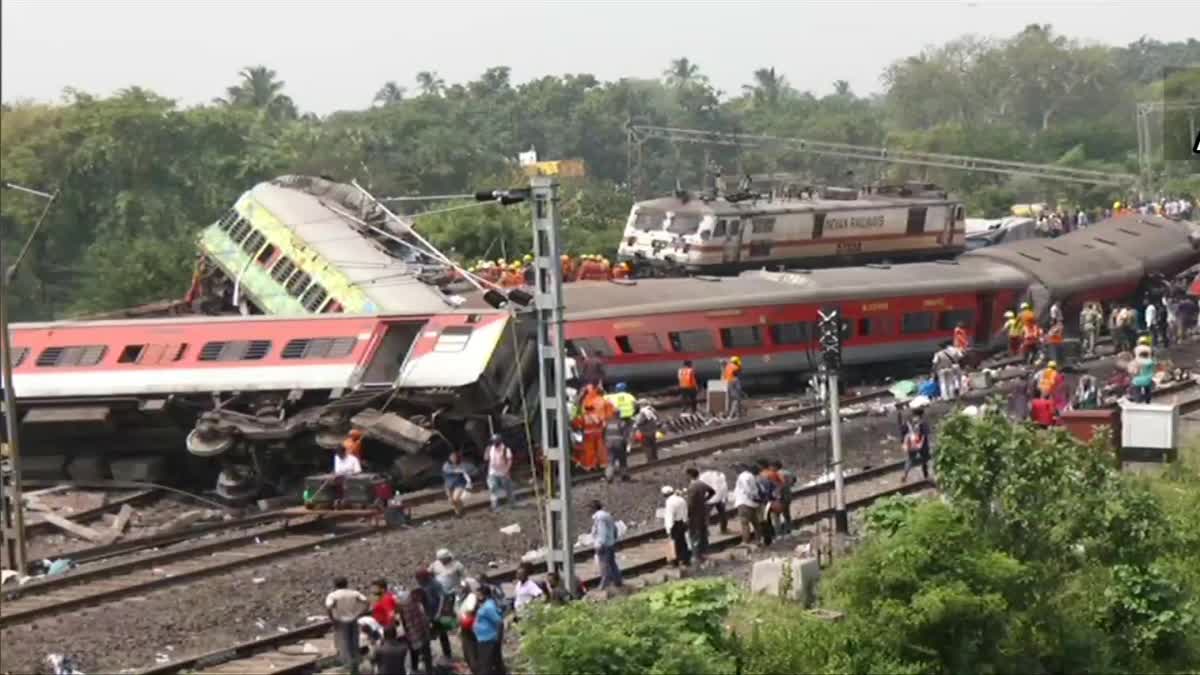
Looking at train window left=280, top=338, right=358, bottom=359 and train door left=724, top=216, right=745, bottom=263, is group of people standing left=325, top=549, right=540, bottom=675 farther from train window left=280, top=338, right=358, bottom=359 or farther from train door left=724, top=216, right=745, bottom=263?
train door left=724, top=216, right=745, bottom=263

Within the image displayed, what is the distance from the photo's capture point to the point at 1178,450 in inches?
1105

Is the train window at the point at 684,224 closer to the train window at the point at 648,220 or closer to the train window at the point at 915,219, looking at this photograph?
the train window at the point at 648,220

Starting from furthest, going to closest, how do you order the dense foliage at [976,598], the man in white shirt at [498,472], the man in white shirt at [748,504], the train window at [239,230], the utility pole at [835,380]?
the train window at [239,230], the man in white shirt at [498,472], the man in white shirt at [748,504], the utility pole at [835,380], the dense foliage at [976,598]

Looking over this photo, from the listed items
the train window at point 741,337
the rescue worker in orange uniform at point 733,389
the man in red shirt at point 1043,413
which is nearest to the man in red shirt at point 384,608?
the man in red shirt at point 1043,413

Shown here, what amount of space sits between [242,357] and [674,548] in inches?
351

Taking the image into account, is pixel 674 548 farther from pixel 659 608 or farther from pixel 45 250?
pixel 45 250

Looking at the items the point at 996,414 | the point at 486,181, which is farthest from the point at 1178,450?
the point at 486,181

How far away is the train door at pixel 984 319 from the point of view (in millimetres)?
39406

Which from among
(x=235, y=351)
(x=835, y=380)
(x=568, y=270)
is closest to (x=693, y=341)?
(x=568, y=270)

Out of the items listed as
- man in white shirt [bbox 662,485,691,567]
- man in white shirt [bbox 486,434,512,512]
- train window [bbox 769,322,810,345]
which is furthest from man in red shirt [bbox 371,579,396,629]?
train window [bbox 769,322,810,345]

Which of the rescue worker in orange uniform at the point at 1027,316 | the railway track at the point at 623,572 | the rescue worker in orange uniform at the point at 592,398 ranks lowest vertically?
the railway track at the point at 623,572

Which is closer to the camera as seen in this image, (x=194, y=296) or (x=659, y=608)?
(x=659, y=608)

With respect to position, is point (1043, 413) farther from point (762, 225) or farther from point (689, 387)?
point (762, 225)

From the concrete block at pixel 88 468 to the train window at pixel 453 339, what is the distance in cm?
499
